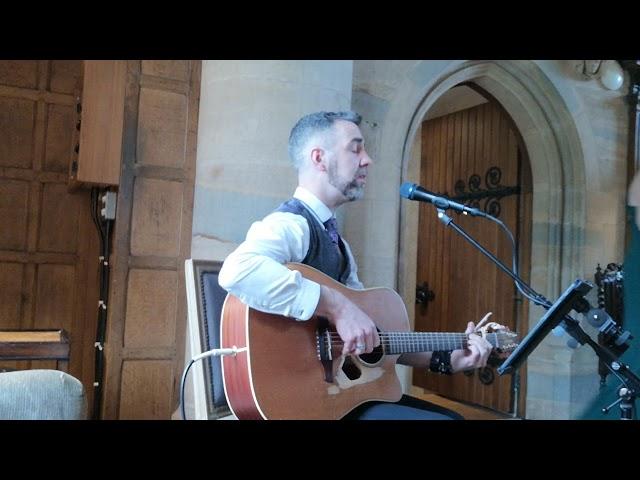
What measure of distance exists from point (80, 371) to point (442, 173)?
2.74m

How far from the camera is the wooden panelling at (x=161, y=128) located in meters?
2.37

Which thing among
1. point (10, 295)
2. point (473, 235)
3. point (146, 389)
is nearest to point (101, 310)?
point (146, 389)

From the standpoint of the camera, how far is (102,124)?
2.38 m

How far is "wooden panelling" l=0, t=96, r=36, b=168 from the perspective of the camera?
2.91 metres

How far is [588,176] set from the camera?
3188 millimetres

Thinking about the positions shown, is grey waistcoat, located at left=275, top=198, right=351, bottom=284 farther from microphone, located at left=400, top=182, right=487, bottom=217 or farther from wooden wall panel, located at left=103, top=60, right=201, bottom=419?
wooden wall panel, located at left=103, top=60, right=201, bottom=419

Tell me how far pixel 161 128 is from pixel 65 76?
1.07 metres

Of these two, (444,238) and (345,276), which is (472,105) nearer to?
(444,238)

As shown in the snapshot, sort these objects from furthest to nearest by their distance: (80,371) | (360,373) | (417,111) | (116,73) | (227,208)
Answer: (80,371), (417,111), (116,73), (227,208), (360,373)

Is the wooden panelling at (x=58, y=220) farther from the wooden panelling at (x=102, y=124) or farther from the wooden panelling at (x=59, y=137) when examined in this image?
the wooden panelling at (x=102, y=124)

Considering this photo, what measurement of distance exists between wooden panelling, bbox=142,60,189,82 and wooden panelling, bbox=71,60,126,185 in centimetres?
10

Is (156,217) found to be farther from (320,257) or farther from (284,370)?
(284,370)

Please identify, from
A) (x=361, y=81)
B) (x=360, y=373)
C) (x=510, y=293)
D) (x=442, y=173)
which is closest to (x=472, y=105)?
(x=442, y=173)
